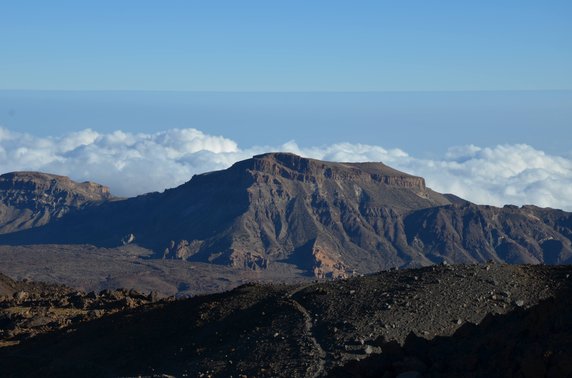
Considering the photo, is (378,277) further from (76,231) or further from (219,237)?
(76,231)

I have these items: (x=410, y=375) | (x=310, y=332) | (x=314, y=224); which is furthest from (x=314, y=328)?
(x=314, y=224)

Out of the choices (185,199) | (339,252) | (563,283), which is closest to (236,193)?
(185,199)

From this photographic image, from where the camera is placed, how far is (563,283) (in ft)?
104

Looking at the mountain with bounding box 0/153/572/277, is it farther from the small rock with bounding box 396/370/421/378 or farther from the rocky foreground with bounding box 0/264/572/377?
the small rock with bounding box 396/370/421/378

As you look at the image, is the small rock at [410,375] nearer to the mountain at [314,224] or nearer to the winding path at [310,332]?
the winding path at [310,332]

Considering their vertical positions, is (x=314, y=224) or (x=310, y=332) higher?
(x=314, y=224)

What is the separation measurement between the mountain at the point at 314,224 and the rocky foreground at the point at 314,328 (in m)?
123

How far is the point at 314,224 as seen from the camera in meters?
177

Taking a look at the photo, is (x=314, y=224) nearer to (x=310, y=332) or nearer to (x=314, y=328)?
(x=314, y=328)

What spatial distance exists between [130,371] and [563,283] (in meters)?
12.4

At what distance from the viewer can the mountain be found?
167 m

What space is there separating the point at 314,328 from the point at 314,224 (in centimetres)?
14728

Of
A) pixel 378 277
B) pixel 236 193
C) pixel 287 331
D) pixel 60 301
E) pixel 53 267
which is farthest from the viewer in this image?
pixel 236 193

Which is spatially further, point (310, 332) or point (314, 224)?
point (314, 224)
